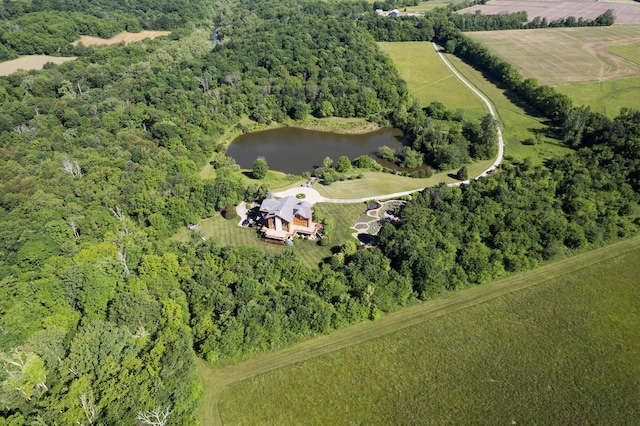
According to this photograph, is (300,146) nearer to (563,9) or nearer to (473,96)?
(473,96)

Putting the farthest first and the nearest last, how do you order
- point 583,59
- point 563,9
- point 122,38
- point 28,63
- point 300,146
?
point 563,9 < point 122,38 < point 583,59 < point 28,63 < point 300,146

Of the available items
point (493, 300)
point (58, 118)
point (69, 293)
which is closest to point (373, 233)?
point (493, 300)

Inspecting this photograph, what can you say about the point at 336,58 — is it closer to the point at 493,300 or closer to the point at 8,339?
the point at 493,300

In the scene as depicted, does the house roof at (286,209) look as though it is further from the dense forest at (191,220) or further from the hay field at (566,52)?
the hay field at (566,52)

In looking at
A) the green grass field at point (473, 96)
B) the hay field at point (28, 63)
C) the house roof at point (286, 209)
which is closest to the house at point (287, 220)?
the house roof at point (286, 209)

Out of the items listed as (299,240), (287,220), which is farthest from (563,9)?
(287,220)

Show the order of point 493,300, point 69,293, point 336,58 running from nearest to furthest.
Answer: point 69,293 < point 493,300 < point 336,58
